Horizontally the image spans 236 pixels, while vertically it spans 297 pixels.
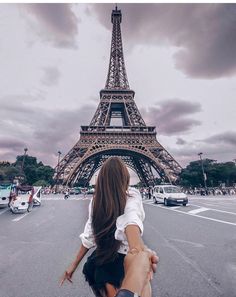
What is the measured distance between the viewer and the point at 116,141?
39625mm

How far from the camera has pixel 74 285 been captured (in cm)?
322

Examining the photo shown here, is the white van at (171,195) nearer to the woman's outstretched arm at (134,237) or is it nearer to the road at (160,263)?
the road at (160,263)

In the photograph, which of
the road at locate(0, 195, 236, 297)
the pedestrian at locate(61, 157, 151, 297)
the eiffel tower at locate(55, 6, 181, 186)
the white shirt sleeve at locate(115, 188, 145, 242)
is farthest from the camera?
the eiffel tower at locate(55, 6, 181, 186)

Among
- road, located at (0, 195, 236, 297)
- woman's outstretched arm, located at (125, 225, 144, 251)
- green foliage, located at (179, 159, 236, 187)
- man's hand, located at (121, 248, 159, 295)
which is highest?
green foliage, located at (179, 159, 236, 187)

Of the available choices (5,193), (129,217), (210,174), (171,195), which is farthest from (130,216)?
(210,174)

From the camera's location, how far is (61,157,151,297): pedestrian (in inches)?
57.6

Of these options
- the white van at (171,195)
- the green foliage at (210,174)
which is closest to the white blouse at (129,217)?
the white van at (171,195)

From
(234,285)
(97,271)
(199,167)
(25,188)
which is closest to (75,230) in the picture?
(234,285)

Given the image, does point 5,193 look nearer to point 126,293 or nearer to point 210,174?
point 126,293

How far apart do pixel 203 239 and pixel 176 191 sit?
1075 cm

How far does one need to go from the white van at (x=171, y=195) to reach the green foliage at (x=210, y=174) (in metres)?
30.8

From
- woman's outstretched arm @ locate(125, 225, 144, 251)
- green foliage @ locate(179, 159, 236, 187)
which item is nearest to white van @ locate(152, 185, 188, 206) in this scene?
woman's outstretched arm @ locate(125, 225, 144, 251)

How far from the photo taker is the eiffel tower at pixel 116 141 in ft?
117

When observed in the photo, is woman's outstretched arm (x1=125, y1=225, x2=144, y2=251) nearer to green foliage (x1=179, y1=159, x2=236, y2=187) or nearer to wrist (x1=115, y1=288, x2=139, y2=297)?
wrist (x1=115, y1=288, x2=139, y2=297)
